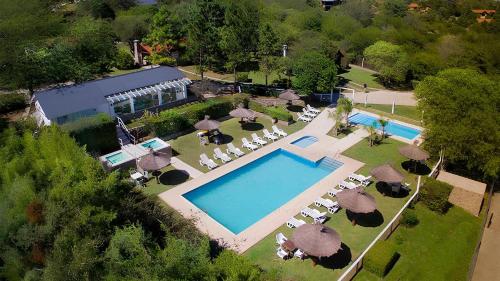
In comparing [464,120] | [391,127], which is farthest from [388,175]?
[391,127]

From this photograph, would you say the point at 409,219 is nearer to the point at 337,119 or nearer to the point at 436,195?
the point at 436,195

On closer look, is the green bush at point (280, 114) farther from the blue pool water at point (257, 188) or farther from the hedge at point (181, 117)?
the blue pool water at point (257, 188)

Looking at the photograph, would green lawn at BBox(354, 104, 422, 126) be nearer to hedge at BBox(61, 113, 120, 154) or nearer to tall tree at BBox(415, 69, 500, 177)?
tall tree at BBox(415, 69, 500, 177)

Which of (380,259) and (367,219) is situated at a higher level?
(380,259)

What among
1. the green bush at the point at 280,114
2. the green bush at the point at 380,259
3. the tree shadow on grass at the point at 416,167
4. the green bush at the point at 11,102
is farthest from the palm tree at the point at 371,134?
the green bush at the point at 11,102

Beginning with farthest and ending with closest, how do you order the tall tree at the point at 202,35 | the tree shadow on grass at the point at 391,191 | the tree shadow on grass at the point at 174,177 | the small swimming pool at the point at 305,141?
the tall tree at the point at 202,35
the small swimming pool at the point at 305,141
the tree shadow on grass at the point at 174,177
the tree shadow on grass at the point at 391,191

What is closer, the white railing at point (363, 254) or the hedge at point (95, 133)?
the white railing at point (363, 254)
